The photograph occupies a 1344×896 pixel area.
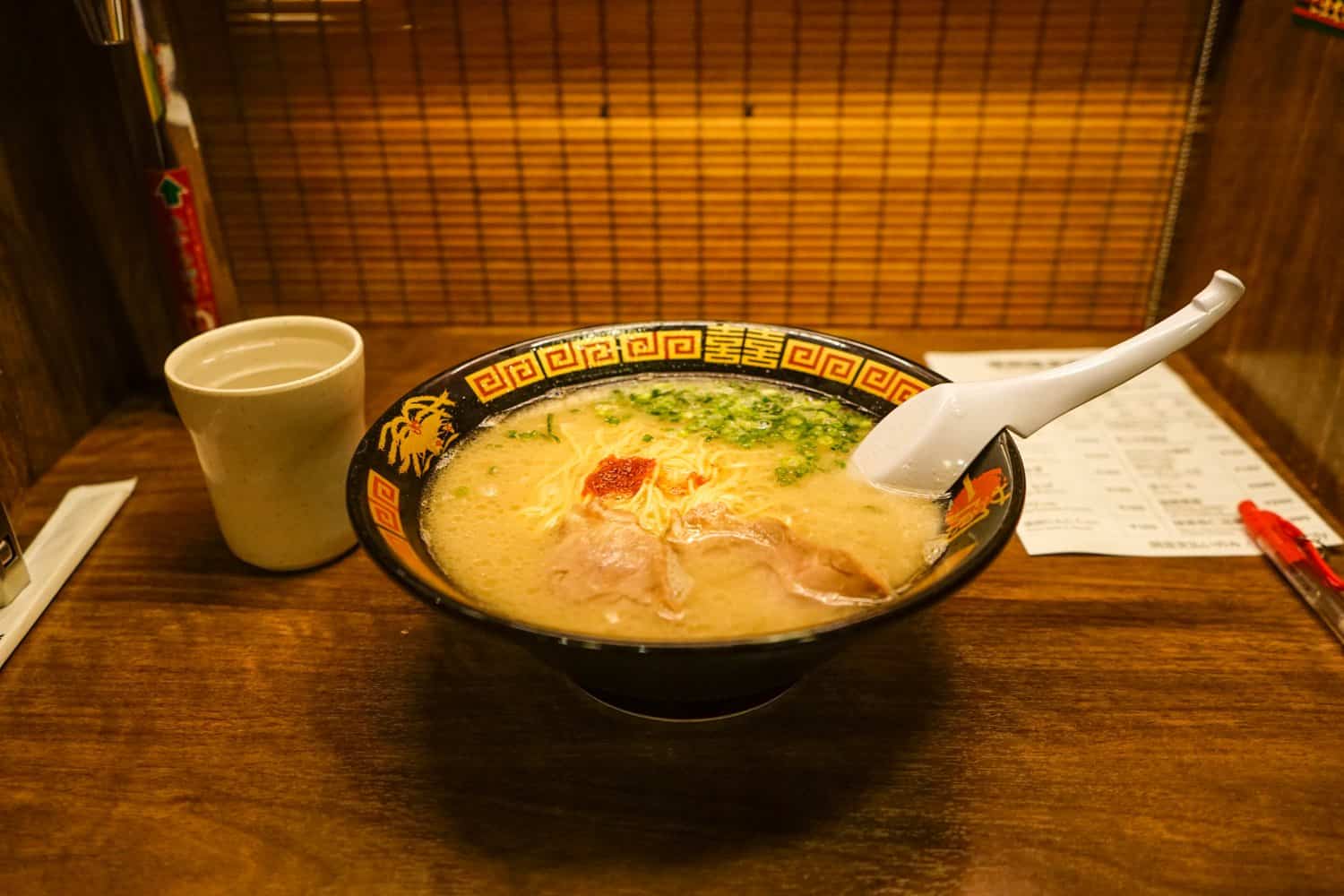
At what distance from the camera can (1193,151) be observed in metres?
1.87

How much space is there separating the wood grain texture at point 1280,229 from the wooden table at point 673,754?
1.16ft

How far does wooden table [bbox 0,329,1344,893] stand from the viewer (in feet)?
3.04

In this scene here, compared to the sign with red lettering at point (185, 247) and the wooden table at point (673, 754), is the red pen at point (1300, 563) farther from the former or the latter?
the sign with red lettering at point (185, 247)

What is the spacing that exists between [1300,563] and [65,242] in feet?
6.39

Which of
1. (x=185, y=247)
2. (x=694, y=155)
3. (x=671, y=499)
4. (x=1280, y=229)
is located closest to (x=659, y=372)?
(x=671, y=499)

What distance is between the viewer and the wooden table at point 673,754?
0.93m

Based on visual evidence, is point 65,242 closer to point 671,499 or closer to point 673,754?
point 671,499

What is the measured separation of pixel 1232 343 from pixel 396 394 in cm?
150

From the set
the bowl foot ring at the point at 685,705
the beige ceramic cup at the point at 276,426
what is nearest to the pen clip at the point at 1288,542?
the bowl foot ring at the point at 685,705

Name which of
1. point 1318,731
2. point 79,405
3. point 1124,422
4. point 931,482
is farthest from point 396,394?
point 1318,731

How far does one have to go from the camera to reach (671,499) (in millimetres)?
1161

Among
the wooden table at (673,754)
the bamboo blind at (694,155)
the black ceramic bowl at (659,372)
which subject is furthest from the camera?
the bamboo blind at (694,155)

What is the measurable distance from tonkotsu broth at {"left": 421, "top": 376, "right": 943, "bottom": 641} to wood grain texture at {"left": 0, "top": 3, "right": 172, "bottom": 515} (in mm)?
806

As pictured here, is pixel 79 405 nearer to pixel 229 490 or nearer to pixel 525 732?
pixel 229 490
